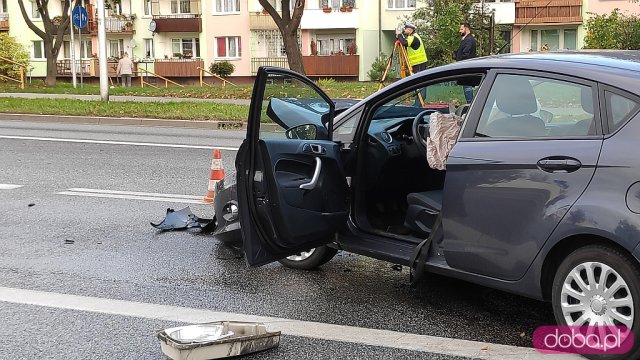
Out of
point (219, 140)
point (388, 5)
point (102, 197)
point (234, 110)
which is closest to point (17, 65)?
point (388, 5)

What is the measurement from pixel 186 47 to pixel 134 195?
4279 cm

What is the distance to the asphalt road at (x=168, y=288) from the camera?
4527mm

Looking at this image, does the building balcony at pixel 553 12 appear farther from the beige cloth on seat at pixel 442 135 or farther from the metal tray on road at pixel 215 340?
the metal tray on road at pixel 215 340

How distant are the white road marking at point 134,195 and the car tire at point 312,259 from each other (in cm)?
261

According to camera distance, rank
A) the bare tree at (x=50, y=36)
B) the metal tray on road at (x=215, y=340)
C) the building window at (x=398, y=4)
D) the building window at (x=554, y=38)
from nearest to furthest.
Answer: the metal tray on road at (x=215, y=340), the bare tree at (x=50, y=36), the building window at (x=554, y=38), the building window at (x=398, y=4)

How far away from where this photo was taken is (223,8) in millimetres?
48656

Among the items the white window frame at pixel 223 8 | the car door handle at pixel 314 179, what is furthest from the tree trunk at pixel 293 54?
the white window frame at pixel 223 8

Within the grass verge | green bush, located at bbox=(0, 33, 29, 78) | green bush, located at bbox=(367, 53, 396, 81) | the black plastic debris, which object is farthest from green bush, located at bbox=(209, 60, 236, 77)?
the black plastic debris

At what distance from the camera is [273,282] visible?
225 inches

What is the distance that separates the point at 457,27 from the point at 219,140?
16.7m

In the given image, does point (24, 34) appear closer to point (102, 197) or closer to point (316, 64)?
point (316, 64)

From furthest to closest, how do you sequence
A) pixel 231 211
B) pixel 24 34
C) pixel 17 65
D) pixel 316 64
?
pixel 24 34
pixel 316 64
pixel 17 65
pixel 231 211

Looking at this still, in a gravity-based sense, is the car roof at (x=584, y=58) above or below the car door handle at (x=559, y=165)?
above

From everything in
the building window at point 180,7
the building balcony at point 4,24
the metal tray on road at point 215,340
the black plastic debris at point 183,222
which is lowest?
the metal tray on road at point 215,340
